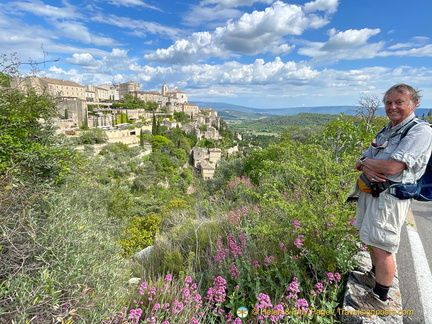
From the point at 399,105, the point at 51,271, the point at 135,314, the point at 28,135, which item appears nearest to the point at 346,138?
the point at 399,105

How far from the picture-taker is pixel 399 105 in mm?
2012

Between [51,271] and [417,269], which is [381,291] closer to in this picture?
[417,269]

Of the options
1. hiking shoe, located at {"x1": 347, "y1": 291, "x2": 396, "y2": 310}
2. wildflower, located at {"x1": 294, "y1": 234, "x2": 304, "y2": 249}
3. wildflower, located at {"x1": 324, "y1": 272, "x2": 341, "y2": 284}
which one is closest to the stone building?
wildflower, located at {"x1": 294, "y1": 234, "x2": 304, "y2": 249}

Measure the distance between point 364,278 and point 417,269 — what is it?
5.83 ft

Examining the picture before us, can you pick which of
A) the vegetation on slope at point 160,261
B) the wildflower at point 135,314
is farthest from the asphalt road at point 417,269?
the wildflower at point 135,314

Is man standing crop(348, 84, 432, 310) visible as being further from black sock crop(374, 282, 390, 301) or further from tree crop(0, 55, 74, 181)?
tree crop(0, 55, 74, 181)

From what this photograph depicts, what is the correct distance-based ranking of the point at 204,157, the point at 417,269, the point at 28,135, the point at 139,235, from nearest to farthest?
the point at 417,269
the point at 28,135
the point at 139,235
the point at 204,157

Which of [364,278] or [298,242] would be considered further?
[298,242]

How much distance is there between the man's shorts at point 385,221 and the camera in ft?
6.38

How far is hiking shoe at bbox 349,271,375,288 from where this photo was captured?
89.6 inches

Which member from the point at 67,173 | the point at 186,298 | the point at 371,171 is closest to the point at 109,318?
the point at 186,298

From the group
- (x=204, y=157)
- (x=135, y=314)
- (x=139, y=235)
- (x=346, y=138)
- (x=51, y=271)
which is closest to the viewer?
(x=135, y=314)

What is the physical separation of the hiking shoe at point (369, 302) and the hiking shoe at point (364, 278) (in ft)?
0.48

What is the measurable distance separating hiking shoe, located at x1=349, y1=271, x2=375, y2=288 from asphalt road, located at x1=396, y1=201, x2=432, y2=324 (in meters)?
0.32
